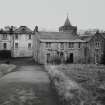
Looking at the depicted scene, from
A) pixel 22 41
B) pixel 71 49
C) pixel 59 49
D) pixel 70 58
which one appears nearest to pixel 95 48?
pixel 71 49

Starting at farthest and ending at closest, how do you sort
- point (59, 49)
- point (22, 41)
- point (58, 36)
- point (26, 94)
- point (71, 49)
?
1. point (22, 41)
2. point (58, 36)
3. point (71, 49)
4. point (59, 49)
5. point (26, 94)

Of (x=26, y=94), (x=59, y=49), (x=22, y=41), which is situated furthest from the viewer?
(x=22, y=41)

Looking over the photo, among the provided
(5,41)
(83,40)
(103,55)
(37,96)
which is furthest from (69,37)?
(37,96)

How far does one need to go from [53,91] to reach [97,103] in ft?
21.7

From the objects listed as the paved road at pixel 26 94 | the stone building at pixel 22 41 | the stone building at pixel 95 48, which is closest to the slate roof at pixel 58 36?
the stone building at pixel 95 48

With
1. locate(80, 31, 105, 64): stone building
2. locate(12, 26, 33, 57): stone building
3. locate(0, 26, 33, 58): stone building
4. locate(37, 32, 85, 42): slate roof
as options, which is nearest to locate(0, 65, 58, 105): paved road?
locate(37, 32, 85, 42): slate roof

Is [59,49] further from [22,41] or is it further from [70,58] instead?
[22,41]

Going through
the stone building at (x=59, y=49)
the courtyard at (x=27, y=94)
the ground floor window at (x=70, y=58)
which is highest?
the stone building at (x=59, y=49)

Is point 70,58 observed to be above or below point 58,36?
below

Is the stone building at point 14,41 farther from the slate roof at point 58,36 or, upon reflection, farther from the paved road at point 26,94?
the paved road at point 26,94

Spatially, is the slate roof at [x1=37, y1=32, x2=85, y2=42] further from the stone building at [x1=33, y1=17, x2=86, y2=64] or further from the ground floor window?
the ground floor window

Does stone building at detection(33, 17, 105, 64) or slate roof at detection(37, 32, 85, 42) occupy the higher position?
slate roof at detection(37, 32, 85, 42)

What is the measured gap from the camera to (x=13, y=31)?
4775 centimetres

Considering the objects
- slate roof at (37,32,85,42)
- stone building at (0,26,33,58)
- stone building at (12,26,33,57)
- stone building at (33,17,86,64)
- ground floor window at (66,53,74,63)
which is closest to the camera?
stone building at (33,17,86,64)
